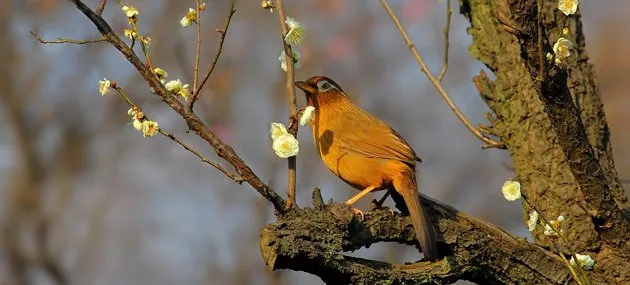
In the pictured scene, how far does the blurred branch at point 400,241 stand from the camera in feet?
9.66

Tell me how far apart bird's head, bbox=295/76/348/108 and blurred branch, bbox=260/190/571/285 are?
1.07 metres

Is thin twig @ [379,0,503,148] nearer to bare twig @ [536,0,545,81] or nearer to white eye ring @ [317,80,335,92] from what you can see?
white eye ring @ [317,80,335,92]

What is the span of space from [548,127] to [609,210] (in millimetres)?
792

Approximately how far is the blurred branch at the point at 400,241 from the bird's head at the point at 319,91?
1.07 meters

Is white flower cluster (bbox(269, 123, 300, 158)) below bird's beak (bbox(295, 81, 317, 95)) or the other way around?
below

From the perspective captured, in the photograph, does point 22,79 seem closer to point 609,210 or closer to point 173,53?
point 173,53

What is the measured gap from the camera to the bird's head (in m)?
4.72

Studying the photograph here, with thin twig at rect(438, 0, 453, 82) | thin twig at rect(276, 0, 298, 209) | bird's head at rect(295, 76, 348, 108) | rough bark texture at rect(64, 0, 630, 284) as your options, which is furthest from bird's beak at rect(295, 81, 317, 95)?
thin twig at rect(276, 0, 298, 209)

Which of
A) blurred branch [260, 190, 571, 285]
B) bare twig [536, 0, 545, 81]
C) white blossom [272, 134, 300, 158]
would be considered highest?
bare twig [536, 0, 545, 81]

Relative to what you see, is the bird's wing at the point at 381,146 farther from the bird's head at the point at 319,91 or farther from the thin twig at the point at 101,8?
the thin twig at the point at 101,8

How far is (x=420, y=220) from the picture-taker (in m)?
3.60

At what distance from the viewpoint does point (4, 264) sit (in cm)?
959

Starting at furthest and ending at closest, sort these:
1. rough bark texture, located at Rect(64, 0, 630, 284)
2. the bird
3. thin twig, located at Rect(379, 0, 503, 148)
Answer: thin twig, located at Rect(379, 0, 503, 148) → the bird → rough bark texture, located at Rect(64, 0, 630, 284)

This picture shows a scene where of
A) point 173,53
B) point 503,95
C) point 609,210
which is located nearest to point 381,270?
point 609,210
